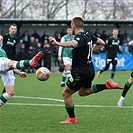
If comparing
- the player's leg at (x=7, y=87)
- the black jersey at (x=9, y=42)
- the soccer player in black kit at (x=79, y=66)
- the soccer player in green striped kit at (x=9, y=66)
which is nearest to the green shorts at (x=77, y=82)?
the soccer player in black kit at (x=79, y=66)

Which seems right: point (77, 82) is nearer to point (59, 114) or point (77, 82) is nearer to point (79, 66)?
point (79, 66)

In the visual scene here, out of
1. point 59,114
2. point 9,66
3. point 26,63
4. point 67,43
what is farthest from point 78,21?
point 59,114

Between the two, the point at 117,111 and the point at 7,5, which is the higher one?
the point at 7,5

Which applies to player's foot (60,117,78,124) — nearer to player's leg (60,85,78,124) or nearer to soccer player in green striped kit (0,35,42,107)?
player's leg (60,85,78,124)

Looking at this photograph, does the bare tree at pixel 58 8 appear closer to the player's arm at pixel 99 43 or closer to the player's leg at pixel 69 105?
the player's arm at pixel 99 43

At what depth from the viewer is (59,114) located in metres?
11.3

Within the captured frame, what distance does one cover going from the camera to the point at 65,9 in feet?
114

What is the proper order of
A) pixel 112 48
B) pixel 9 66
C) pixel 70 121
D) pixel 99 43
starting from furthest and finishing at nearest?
pixel 112 48, pixel 99 43, pixel 70 121, pixel 9 66

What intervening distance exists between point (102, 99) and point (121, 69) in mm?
17047

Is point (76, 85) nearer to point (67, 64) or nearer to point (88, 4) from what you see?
point (67, 64)

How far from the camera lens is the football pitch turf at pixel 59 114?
9.27 meters

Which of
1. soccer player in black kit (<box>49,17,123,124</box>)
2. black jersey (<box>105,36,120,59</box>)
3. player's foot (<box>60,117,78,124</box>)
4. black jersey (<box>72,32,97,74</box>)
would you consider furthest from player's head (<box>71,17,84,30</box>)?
black jersey (<box>105,36,120,59</box>)

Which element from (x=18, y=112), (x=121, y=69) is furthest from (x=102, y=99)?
(x=121, y=69)

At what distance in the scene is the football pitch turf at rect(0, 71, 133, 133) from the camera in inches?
365
